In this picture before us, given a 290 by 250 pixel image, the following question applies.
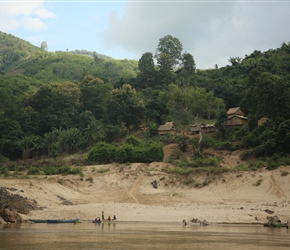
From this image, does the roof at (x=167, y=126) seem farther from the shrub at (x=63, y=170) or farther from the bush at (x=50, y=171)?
the bush at (x=50, y=171)

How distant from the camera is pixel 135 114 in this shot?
2798 inches

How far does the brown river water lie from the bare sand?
4934mm

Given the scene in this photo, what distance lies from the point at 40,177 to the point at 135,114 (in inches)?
1036

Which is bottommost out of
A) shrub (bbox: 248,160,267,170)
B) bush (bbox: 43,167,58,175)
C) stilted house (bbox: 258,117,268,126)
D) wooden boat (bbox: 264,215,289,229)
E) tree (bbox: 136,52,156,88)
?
wooden boat (bbox: 264,215,289,229)

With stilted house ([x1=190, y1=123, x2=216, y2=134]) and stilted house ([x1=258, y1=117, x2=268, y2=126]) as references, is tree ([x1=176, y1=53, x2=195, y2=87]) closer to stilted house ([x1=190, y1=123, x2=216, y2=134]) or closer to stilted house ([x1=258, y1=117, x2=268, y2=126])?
stilted house ([x1=190, y1=123, x2=216, y2=134])

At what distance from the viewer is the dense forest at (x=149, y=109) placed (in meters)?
54.7

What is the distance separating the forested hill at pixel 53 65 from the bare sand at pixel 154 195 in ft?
165

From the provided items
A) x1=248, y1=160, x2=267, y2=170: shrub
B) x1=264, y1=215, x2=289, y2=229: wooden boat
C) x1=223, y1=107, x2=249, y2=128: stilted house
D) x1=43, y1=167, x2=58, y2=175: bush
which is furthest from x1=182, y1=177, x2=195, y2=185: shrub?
x1=223, y1=107, x2=249, y2=128: stilted house

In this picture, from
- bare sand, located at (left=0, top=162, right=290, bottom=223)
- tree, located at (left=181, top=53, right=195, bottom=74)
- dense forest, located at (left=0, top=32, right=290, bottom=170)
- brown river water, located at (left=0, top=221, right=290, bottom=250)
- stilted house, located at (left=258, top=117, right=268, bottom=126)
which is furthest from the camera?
tree, located at (left=181, top=53, right=195, bottom=74)

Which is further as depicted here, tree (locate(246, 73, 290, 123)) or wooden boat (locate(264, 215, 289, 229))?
tree (locate(246, 73, 290, 123))

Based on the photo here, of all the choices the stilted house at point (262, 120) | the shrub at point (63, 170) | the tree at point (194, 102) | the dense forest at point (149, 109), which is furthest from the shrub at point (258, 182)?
the shrub at point (63, 170)

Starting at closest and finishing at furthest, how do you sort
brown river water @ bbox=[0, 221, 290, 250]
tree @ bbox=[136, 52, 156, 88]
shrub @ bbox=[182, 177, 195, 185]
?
brown river water @ bbox=[0, 221, 290, 250]
shrub @ bbox=[182, 177, 195, 185]
tree @ bbox=[136, 52, 156, 88]

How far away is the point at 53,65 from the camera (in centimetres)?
11856

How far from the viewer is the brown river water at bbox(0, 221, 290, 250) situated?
2167cm
